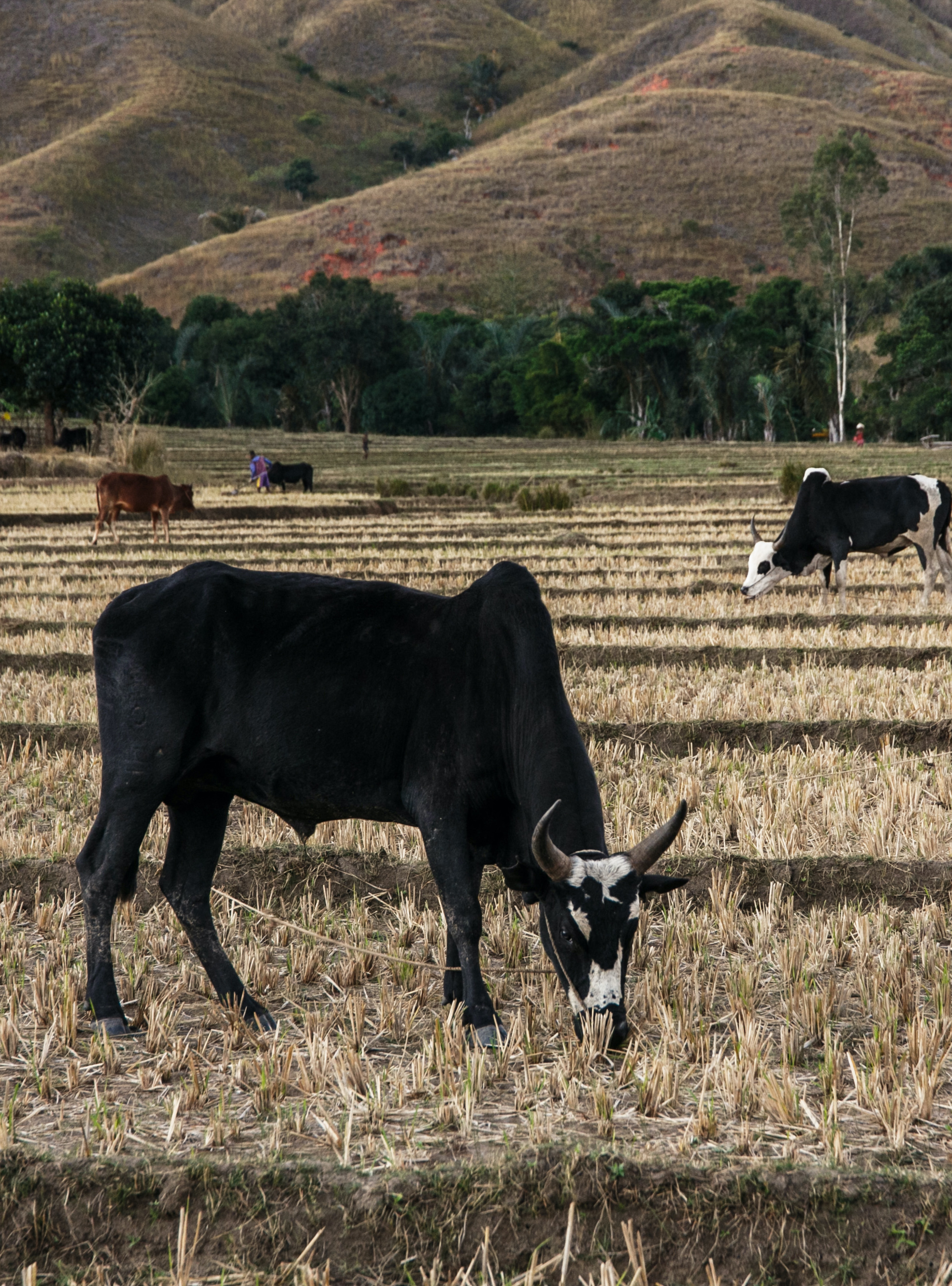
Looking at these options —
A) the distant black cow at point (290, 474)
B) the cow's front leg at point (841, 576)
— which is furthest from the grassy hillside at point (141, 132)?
the cow's front leg at point (841, 576)

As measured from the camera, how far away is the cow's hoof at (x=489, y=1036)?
4.33 metres

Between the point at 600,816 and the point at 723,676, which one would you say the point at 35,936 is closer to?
the point at 600,816

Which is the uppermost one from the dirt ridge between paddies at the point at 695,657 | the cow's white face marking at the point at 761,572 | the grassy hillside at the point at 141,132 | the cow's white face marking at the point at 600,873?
the grassy hillside at the point at 141,132

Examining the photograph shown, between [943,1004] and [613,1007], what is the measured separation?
133 cm

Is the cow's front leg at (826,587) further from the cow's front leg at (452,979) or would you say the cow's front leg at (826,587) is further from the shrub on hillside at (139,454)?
the shrub on hillside at (139,454)

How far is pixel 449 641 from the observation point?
484 cm

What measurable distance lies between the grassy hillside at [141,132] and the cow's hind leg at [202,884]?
130113 mm

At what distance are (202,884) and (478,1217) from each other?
2000 millimetres

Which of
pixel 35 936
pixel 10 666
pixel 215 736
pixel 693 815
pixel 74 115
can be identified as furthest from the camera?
pixel 74 115

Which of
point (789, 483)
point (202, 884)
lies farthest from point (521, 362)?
point (202, 884)

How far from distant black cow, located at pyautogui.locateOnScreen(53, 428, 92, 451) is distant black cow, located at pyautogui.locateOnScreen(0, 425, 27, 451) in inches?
48.0

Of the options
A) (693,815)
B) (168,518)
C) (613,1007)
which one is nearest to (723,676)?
(693,815)

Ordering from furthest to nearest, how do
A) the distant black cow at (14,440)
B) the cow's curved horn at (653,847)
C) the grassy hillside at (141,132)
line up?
1. the grassy hillside at (141,132)
2. the distant black cow at (14,440)
3. the cow's curved horn at (653,847)

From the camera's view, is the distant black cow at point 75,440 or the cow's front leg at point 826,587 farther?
the distant black cow at point 75,440
